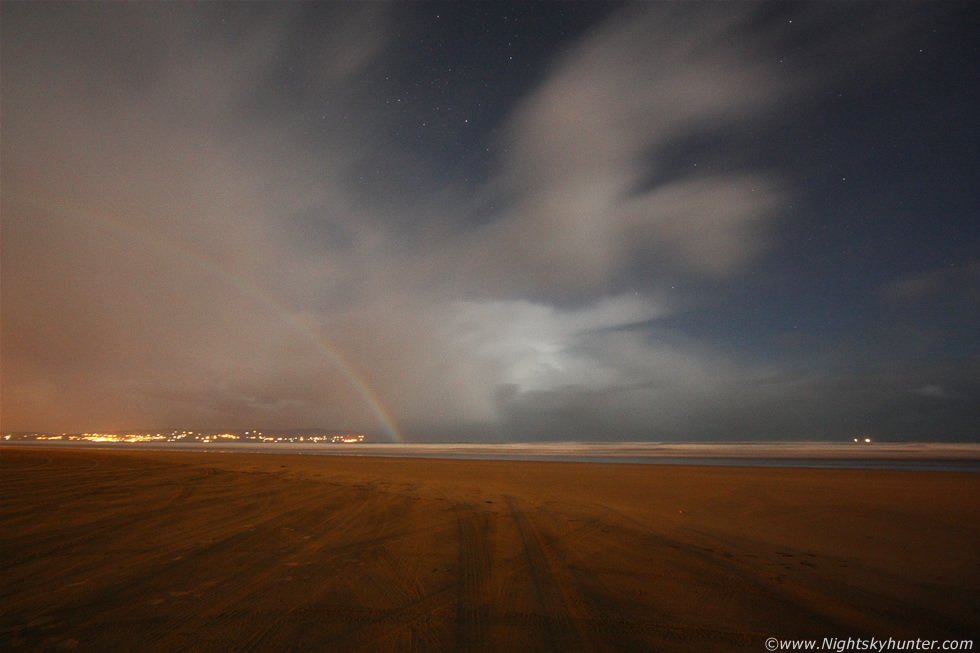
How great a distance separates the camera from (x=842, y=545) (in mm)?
7699

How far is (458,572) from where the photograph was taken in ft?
18.9

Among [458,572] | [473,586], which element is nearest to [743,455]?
[458,572]

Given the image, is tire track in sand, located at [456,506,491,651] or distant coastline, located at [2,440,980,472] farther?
distant coastline, located at [2,440,980,472]

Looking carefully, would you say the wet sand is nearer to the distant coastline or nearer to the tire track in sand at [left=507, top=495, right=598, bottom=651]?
the tire track in sand at [left=507, top=495, right=598, bottom=651]

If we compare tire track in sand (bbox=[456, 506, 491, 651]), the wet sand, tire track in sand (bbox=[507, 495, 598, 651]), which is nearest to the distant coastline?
the wet sand

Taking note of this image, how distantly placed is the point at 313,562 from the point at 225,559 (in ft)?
3.75

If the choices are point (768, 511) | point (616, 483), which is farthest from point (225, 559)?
point (616, 483)

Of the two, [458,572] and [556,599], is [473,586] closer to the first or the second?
[458,572]

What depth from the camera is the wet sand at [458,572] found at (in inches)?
158

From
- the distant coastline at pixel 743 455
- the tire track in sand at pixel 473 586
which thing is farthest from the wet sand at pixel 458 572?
the distant coastline at pixel 743 455

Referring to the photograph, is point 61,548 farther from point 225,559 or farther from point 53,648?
point 53,648

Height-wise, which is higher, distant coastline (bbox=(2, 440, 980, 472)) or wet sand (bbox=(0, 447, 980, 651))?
wet sand (bbox=(0, 447, 980, 651))

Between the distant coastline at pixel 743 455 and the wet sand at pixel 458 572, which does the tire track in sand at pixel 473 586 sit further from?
the distant coastline at pixel 743 455

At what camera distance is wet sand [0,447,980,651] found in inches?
158
